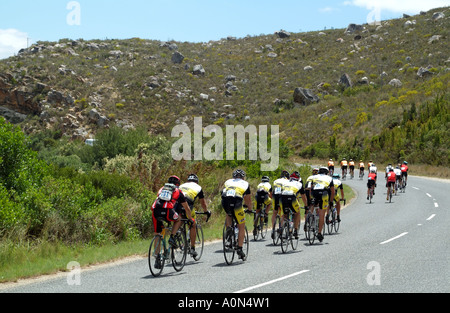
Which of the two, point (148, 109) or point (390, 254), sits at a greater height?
Result: point (148, 109)

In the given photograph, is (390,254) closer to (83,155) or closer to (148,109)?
(83,155)

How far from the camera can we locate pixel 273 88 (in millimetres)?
83188

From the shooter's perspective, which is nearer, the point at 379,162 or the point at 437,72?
the point at 379,162

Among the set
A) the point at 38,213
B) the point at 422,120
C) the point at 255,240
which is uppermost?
the point at 422,120

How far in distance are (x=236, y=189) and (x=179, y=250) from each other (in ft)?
6.16

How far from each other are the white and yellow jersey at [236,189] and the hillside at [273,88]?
44.7 meters

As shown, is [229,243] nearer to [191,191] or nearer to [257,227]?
[191,191]

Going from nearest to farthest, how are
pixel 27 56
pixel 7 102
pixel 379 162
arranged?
pixel 379 162 < pixel 7 102 < pixel 27 56

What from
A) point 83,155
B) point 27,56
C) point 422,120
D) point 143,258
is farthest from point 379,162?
point 27,56

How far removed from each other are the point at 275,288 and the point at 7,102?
6738 cm

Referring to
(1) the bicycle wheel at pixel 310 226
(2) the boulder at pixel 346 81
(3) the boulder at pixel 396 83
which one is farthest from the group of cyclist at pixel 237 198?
(2) the boulder at pixel 346 81

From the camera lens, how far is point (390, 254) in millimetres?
11945

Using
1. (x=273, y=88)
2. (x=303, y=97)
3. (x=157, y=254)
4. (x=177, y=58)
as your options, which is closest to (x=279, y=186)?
(x=157, y=254)

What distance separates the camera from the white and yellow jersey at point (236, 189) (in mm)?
10789
